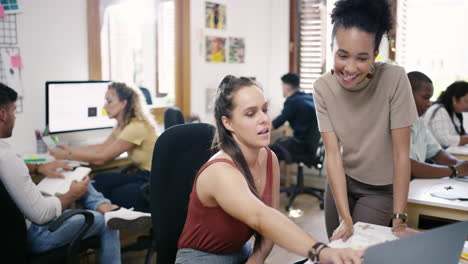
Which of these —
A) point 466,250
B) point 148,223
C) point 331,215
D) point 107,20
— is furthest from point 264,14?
point 466,250

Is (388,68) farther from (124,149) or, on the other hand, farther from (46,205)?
(124,149)

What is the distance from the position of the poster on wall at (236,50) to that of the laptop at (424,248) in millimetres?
3938

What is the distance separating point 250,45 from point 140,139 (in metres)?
2.47

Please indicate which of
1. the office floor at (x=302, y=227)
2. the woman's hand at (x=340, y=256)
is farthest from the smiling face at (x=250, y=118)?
the office floor at (x=302, y=227)

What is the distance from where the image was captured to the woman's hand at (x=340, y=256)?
960 millimetres

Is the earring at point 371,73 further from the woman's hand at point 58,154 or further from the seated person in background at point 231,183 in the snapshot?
Result: the woman's hand at point 58,154

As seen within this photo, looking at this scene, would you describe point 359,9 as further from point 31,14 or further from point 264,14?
point 264,14

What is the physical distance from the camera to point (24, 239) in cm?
181

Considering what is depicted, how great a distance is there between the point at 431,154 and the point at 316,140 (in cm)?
161

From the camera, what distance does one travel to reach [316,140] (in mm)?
4148

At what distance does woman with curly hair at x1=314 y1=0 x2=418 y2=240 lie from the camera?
1.39m

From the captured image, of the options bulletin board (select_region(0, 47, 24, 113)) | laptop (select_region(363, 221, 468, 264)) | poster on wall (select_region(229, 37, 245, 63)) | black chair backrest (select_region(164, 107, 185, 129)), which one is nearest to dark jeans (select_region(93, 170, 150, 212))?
black chair backrest (select_region(164, 107, 185, 129))

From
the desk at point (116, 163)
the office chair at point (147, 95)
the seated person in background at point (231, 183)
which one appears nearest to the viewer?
the seated person in background at point (231, 183)

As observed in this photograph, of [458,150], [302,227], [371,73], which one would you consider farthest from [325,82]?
[302,227]
